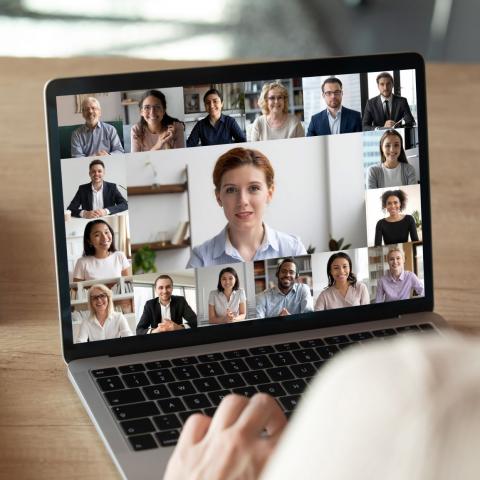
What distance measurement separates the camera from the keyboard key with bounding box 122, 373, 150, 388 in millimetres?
902

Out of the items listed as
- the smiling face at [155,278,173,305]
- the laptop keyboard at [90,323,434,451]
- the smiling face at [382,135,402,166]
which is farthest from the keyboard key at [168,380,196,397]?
the smiling face at [382,135,402,166]

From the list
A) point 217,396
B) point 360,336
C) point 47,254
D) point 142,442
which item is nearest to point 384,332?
point 360,336

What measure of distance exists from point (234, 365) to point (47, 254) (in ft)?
1.19

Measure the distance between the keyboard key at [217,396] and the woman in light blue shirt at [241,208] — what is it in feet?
0.48

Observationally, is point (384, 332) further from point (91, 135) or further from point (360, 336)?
point (91, 135)

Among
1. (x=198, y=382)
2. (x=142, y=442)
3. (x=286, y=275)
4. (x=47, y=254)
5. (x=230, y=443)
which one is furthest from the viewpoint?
(x=47, y=254)

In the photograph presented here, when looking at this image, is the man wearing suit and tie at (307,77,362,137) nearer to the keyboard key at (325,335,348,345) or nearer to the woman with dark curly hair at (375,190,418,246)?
the woman with dark curly hair at (375,190,418,246)

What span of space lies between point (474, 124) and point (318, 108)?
0.54m

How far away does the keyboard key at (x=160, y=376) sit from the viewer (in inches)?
35.7

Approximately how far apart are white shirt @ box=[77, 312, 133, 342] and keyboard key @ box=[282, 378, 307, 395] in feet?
0.59

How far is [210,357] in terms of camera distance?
96cm

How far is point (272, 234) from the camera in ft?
3.27

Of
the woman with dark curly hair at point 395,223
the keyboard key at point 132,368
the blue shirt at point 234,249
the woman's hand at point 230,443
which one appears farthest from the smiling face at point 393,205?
the woman's hand at point 230,443

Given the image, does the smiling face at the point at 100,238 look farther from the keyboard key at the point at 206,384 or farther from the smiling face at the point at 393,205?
the smiling face at the point at 393,205
